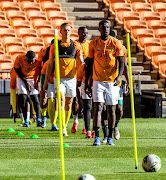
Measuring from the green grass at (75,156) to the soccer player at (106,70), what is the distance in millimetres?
657

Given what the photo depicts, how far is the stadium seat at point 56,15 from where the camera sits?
2241 centimetres

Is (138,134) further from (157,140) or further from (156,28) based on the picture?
(156,28)

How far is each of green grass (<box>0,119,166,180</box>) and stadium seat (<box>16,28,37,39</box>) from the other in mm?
8146

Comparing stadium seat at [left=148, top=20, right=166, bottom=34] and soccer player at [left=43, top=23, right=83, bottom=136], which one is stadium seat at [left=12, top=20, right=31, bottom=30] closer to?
stadium seat at [left=148, top=20, right=166, bottom=34]

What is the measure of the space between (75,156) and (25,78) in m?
6.00

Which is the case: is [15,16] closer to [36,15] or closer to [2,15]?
[2,15]

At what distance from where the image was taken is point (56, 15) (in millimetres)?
22500

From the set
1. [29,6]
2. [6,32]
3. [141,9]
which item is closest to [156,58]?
[141,9]

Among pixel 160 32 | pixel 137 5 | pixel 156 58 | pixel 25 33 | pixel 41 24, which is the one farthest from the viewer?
pixel 137 5

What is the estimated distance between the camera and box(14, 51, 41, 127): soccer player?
554 inches

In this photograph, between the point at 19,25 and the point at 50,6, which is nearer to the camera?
the point at 19,25

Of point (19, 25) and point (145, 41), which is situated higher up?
point (19, 25)

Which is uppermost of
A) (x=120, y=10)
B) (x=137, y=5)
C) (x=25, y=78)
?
(x=137, y=5)

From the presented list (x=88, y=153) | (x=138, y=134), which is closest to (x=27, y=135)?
(x=138, y=134)
